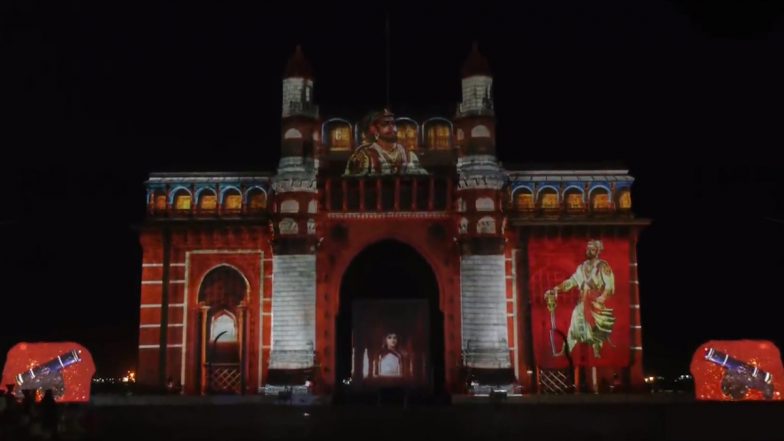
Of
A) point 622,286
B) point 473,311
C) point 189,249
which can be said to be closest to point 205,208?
point 189,249

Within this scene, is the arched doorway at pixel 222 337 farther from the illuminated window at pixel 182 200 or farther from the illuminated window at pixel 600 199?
the illuminated window at pixel 600 199

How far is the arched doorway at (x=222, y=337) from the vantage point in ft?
160

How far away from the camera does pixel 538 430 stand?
26.9 m

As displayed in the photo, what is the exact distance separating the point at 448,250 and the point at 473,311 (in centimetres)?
356

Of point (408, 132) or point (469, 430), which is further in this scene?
point (408, 132)

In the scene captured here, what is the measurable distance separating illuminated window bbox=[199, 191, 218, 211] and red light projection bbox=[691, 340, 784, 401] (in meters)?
25.9

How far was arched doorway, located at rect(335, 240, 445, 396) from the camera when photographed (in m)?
47.8

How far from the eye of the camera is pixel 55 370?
1738 inches

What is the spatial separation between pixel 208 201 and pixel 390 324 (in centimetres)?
1195

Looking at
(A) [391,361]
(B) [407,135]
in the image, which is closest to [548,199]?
(B) [407,135]

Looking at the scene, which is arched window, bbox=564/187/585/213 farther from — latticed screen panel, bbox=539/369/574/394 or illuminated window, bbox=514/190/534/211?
latticed screen panel, bbox=539/369/574/394

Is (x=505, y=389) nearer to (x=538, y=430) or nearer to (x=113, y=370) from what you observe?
(x=538, y=430)

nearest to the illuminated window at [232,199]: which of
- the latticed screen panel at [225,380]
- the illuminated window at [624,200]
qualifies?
the latticed screen panel at [225,380]

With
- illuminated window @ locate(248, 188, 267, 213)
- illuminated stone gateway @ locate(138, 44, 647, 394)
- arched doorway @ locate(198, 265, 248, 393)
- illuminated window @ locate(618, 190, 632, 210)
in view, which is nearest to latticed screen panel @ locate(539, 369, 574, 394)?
illuminated stone gateway @ locate(138, 44, 647, 394)
